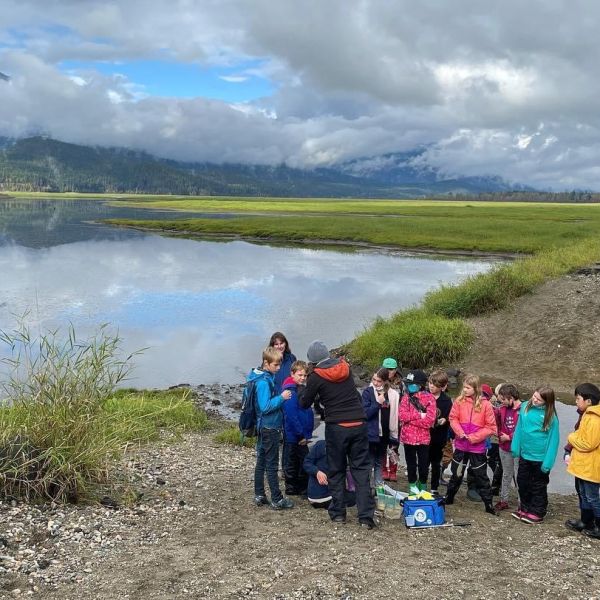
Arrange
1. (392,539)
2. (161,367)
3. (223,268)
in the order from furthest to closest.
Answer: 1. (223,268)
2. (161,367)
3. (392,539)

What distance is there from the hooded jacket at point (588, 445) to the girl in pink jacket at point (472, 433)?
4.58ft

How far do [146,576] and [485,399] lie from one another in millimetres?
5864

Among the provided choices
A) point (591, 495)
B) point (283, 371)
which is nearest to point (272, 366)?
point (283, 371)

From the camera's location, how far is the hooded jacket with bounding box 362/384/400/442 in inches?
417

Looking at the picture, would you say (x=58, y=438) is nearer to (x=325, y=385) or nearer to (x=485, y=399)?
(x=325, y=385)

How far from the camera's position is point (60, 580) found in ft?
24.6

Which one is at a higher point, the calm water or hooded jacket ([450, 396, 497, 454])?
hooded jacket ([450, 396, 497, 454])

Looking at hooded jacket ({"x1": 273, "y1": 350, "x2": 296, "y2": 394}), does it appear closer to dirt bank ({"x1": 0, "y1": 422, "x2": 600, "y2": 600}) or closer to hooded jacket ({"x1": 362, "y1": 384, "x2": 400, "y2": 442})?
hooded jacket ({"x1": 362, "y1": 384, "x2": 400, "y2": 442})

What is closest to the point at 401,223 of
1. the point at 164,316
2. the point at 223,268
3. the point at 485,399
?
the point at 223,268

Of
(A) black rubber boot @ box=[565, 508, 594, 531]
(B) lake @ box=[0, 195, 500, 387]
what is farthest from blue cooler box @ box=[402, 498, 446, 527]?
(B) lake @ box=[0, 195, 500, 387]

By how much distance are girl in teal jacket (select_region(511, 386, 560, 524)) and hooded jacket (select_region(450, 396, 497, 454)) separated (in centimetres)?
45

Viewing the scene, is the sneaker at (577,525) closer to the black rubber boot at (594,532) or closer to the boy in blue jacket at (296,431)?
the black rubber boot at (594,532)

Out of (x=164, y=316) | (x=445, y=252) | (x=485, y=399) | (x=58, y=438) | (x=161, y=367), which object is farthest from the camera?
(x=445, y=252)

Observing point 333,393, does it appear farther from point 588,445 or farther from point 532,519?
point 532,519
